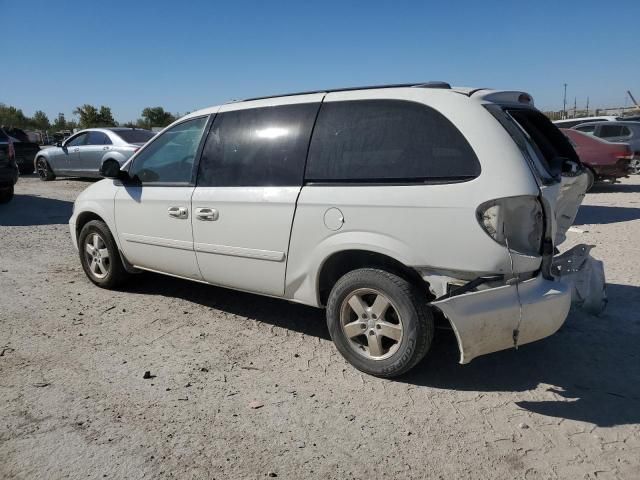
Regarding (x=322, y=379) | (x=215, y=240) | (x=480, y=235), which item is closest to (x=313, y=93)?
(x=215, y=240)

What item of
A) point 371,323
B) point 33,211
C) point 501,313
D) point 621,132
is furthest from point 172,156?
point 621,132

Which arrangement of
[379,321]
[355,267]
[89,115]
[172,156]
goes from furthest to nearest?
1. [89,115]
2. [172,156]
3. [355,267]
4. [379,321]

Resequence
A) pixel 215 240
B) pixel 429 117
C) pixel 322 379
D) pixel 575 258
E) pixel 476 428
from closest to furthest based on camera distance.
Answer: pixel 476 428 < pixel 429 117 < pixel 322 379 < pixel 575 258 < pixel 215 240

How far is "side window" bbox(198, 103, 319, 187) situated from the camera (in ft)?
12.6

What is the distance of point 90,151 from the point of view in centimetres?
1388

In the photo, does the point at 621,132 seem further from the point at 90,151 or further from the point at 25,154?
the point at 25,154

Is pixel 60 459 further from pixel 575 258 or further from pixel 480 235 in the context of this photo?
pixel 575 258

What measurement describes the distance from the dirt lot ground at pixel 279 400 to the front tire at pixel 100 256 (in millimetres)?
308

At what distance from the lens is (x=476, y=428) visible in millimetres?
2955

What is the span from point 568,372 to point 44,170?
16.4 metres

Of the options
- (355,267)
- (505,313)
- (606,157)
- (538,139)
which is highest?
(538,139)

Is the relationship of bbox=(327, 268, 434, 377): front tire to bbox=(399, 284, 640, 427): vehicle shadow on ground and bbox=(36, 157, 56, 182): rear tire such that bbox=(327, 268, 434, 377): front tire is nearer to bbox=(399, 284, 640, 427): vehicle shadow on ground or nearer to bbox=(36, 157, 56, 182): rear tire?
bbox=(399, 284, 640, 427): vehicle shadow on ground

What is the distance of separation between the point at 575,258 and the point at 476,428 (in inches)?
62.2

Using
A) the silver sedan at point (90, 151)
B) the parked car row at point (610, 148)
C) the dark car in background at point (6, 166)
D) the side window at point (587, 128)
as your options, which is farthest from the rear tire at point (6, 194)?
the side window at point (587, 128)
